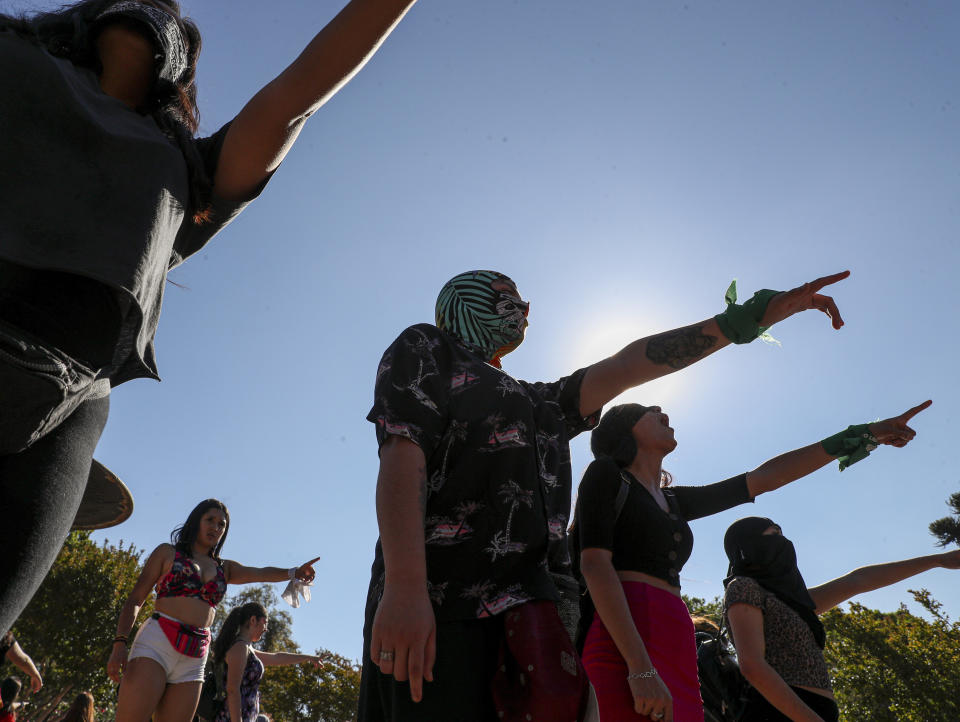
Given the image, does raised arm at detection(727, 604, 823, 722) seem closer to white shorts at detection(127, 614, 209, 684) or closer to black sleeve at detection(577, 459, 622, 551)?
black sleeve at detection(577, 459, 622, 551)

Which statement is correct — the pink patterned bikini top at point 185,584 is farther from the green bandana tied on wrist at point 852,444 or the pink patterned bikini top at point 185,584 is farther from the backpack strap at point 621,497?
the green bandana tied on wrist at point 852,444

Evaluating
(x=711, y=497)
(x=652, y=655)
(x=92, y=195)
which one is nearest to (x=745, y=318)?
(x=652, y=655)

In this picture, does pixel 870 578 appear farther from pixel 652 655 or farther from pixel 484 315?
pixel 484 315

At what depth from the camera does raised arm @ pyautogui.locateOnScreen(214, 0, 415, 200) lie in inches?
60.2

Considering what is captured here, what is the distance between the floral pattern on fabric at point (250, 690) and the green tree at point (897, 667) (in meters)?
14.6

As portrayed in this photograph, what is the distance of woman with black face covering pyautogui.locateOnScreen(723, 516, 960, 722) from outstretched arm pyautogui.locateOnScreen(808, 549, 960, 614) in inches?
2.3

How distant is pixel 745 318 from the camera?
104 inches

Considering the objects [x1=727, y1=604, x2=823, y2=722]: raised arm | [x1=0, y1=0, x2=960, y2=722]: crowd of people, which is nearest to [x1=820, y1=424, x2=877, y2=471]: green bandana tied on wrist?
[x1=727, y1=604, x2=823, y2=722]: raised arm

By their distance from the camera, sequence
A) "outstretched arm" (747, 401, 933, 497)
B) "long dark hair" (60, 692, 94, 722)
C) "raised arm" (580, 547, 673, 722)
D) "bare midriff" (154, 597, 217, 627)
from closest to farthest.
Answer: "raised arm" (580, 547, 673, 722) → "outstretched arm" (747, 401, 933, 497) → "bare midriff" (154, 597, 217, 627) → "long dark hair" (60, 692, 94, 722)

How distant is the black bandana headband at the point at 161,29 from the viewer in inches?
65.8

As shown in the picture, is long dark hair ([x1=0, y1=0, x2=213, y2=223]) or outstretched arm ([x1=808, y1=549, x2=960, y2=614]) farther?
outstretched arm ([x1=808, y1=549, x2=960, y2=614])

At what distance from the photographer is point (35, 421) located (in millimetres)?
1231

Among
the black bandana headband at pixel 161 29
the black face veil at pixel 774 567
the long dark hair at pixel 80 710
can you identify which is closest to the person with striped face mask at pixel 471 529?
the black bandana headband at pixel 161 29

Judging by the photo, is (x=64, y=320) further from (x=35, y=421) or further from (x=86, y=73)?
(x=86, y=73)
